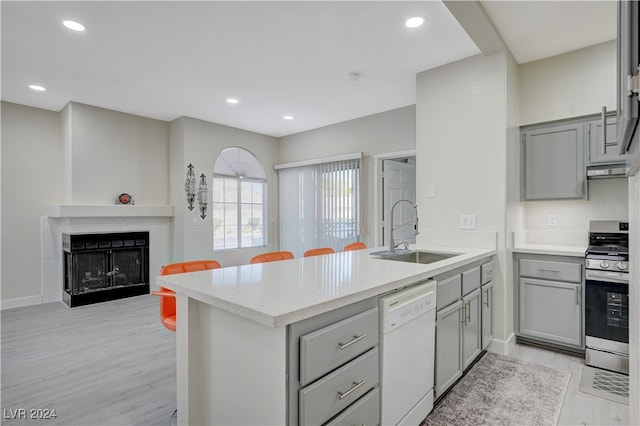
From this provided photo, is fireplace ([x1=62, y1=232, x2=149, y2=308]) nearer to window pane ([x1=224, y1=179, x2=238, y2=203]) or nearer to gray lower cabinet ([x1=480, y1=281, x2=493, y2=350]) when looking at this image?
window pane ([x1=224, y1=179, x2=238, y2=203])

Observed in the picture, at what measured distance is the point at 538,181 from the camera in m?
3.12

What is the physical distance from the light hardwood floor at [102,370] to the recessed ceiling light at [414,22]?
2821mm

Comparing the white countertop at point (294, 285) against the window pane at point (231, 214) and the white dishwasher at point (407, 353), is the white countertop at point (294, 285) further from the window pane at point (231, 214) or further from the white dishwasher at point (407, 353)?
the window pane at point (231, 214)

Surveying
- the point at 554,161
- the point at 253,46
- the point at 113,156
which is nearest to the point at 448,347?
the point at 554,161

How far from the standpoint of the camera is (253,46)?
2896 mm

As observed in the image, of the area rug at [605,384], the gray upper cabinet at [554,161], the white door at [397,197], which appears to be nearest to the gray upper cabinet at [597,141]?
the gray upper cabinet at [554,161]

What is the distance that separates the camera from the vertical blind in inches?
205

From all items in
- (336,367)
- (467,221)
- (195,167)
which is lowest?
(336,367)

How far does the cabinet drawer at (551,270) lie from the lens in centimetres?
270

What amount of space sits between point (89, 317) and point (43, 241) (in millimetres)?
1477

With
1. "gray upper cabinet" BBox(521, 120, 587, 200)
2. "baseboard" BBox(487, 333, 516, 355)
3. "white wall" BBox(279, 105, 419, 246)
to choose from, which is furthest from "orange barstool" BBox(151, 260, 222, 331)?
"white wall" BBox(279, 105, 419, 246)

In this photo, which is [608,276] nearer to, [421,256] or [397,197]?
[421,256]

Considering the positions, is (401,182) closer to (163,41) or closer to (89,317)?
(163,41)

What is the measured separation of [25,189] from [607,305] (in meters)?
6.44
